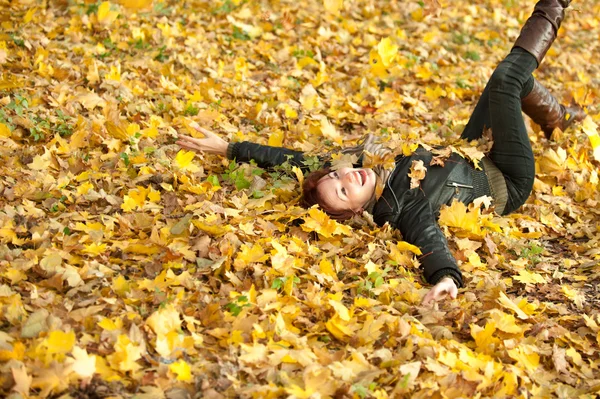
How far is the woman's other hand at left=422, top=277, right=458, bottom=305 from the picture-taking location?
3.08 metres

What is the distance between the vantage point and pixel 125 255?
3092 millimetres

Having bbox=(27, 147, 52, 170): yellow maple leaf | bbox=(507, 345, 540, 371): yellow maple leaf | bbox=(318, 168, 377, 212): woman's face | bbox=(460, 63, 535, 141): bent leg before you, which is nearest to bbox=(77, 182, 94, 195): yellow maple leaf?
bbox=(27, 147, 52, 170): yellow maple leaf

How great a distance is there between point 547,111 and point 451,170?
4.03ft

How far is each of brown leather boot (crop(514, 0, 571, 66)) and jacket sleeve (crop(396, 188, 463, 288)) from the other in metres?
1.29

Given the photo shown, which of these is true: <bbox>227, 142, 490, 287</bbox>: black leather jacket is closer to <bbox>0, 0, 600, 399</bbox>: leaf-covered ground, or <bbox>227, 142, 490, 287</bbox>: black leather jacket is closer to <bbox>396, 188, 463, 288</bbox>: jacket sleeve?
<bbox>396, 188, 463, 288</bbox>: jacket sleeve

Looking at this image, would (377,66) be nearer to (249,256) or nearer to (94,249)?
(249,256)

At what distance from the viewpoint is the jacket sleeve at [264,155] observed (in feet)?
13.3

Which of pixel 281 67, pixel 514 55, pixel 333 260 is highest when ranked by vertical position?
pixel 514 55

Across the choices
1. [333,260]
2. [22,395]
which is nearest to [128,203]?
[333,260]

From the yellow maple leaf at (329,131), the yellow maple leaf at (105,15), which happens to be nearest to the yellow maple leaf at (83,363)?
the yellow maple leaf at (329,131)

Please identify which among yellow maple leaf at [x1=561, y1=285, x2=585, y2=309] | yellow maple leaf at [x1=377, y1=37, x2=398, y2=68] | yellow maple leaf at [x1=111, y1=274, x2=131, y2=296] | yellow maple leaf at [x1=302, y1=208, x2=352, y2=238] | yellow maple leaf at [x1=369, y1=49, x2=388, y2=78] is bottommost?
yellow maple leaf at [x1=561, y1=285, x2=585, y2=309]

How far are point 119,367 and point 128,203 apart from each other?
4.07 feet

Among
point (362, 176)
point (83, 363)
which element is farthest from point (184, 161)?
point (83, 363)

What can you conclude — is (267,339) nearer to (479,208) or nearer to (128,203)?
(128,203)
